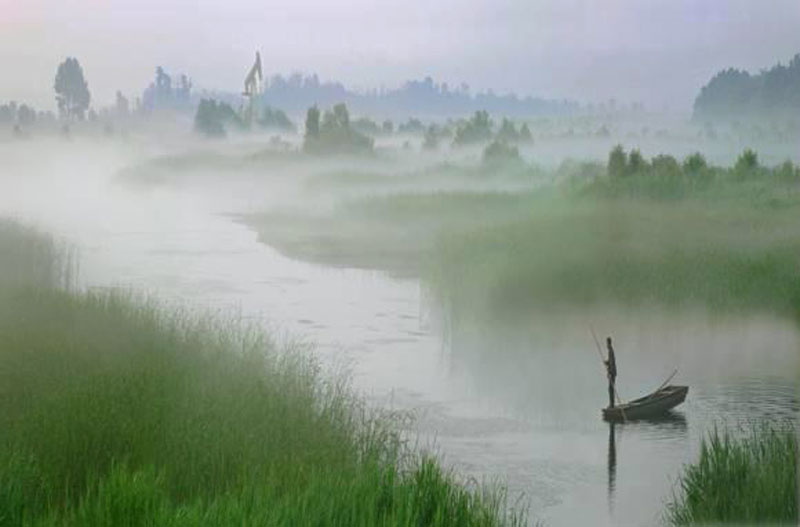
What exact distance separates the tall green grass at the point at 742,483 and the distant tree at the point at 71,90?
2.00m

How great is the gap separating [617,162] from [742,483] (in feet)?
3.36

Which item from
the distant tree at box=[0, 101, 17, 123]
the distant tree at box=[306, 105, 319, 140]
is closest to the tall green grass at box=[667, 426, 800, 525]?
the distant tree at box=[306, 105, 319, 140]

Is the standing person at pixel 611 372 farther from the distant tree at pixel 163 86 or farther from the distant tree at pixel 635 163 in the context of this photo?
the distant tree at pixel 163 86

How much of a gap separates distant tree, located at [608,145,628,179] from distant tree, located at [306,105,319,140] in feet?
2.87

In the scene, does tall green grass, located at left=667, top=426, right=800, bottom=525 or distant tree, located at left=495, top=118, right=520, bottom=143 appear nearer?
tall green grass, located at left=667, top=426, right=800, bottom=525

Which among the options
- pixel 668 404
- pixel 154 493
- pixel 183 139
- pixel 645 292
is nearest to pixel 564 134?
pixel 645 292

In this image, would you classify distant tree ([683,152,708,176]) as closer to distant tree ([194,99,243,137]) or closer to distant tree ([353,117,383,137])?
distant tree ([353,117,383,137])

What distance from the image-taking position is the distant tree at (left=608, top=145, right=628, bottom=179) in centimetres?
350

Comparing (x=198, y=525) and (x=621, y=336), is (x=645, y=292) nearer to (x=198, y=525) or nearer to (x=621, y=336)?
(x=621, y=336)

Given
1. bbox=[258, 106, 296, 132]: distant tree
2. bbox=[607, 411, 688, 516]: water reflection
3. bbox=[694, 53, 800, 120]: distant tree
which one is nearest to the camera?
bbox=[607, 411, 688, 516]: water reflection

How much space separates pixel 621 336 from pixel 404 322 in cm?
63

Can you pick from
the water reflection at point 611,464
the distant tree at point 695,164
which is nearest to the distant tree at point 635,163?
the distant tree at point 695,164

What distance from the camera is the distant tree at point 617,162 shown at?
3496 mm

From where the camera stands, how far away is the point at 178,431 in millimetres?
2893
